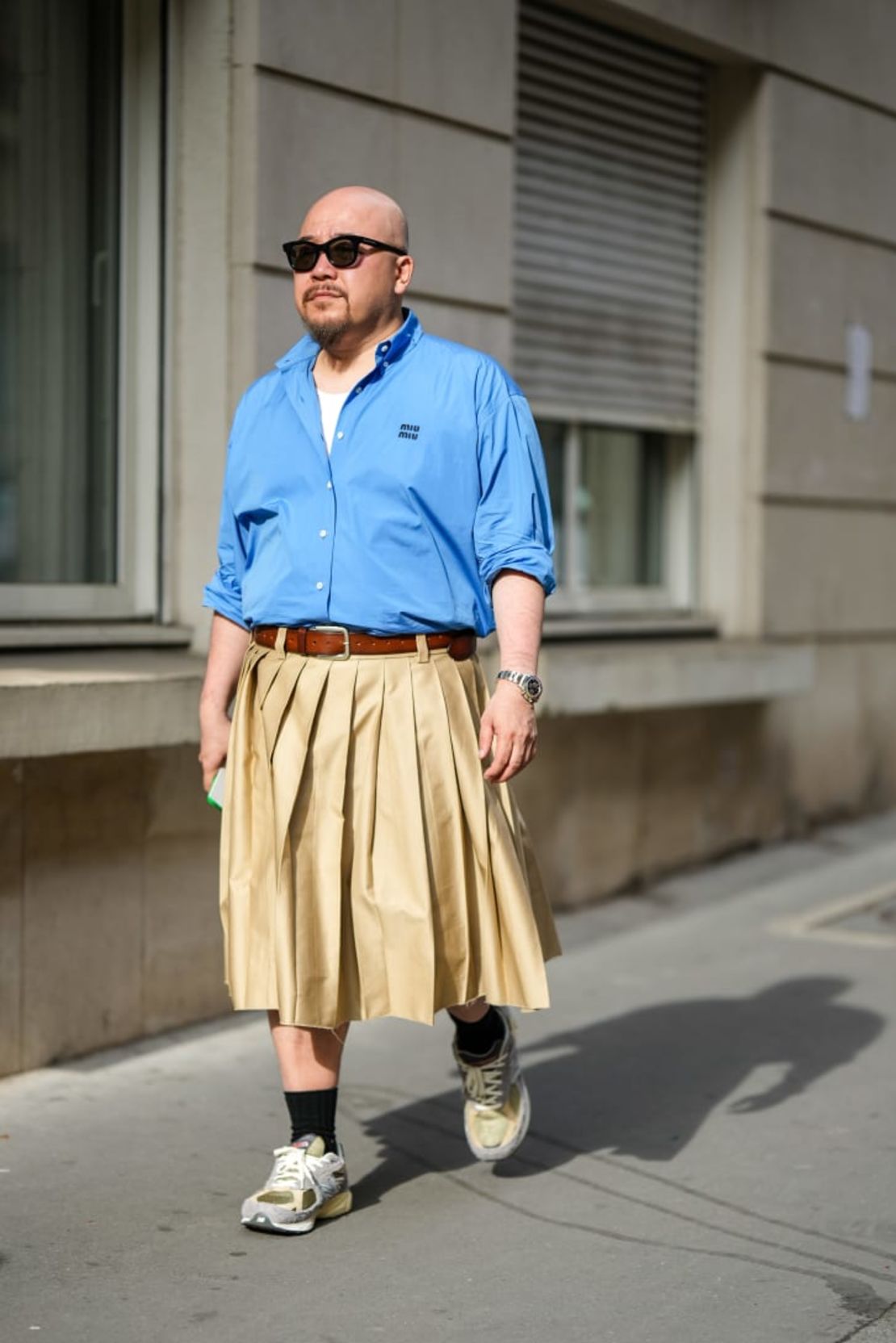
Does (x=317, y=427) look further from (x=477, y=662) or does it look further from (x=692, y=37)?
(x=692, y=37)

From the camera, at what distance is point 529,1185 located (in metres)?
4.28

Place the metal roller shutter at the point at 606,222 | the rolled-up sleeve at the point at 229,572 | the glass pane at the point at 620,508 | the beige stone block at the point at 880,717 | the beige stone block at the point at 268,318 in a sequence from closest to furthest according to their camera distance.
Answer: the rolled-up sleeve at the point at 229,572, the beige stone block at the point at 268,318, the metal roller shutter at the point at 606,222, the glass pane at the point at 620,508, the beige stone block at the point at 880,717

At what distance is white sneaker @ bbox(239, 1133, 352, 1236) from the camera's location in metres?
3.87

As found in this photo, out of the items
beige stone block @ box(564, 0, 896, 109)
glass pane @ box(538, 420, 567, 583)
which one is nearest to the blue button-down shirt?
glass pane @ box(538, 420, 567, 583)

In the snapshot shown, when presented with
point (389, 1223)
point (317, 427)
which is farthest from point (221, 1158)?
point (317, 427)

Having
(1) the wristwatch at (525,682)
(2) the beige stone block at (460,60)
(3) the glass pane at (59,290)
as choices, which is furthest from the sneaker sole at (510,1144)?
(2) the beige stone block at (460,60)

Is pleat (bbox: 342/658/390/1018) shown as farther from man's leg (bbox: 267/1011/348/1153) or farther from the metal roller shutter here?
the metal roller shutter

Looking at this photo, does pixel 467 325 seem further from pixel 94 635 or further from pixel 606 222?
pixel 94 635

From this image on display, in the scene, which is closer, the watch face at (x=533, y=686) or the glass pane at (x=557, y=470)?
the watch face at (x=533, y=686)

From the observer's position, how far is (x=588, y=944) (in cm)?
693

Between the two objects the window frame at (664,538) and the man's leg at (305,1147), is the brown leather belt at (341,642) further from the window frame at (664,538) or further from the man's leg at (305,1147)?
the window frame at (664,538)

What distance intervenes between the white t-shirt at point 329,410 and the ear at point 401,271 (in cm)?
25

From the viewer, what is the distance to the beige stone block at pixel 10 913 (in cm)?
497

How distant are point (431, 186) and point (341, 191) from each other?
2.57m
